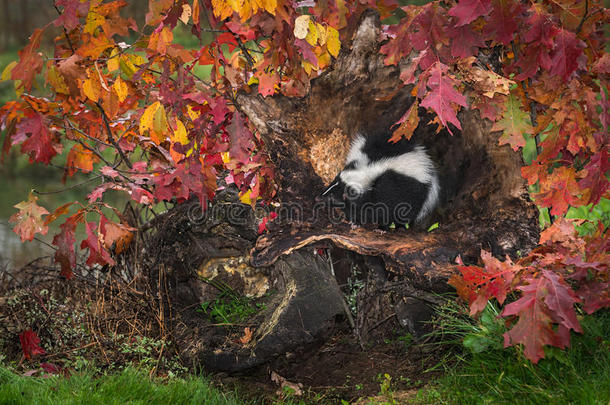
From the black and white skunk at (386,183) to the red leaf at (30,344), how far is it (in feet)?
6.28

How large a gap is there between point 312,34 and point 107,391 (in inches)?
71.1

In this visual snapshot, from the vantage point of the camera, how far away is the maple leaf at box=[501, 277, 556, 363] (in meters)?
1.83

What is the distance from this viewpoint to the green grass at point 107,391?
2.24 metres

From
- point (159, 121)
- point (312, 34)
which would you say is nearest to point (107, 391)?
point (159, 121)

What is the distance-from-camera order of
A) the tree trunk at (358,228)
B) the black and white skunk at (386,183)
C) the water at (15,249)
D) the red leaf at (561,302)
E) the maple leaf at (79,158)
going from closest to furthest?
the red leaf at (561,302)
the tree trunk at (358,228)
the black and white skunk at (386,183)
the maple leaf at (79,158)
the water at (15,249)

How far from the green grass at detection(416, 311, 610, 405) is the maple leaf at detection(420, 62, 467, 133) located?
3.02ft

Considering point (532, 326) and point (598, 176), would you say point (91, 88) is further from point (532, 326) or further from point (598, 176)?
point (598, 176)

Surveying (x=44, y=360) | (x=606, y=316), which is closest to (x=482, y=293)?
(x=606, y=316)

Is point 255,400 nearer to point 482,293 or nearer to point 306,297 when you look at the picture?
point 306,297

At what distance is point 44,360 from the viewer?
2.94 m

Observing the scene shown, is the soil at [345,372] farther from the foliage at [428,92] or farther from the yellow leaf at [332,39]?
the yellow leaf at [332,39]

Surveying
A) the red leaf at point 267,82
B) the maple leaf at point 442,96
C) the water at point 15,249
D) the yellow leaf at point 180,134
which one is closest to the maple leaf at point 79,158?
the yellow leaf at point 180,134

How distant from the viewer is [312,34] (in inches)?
89.5

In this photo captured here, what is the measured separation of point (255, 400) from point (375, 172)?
1.62m
